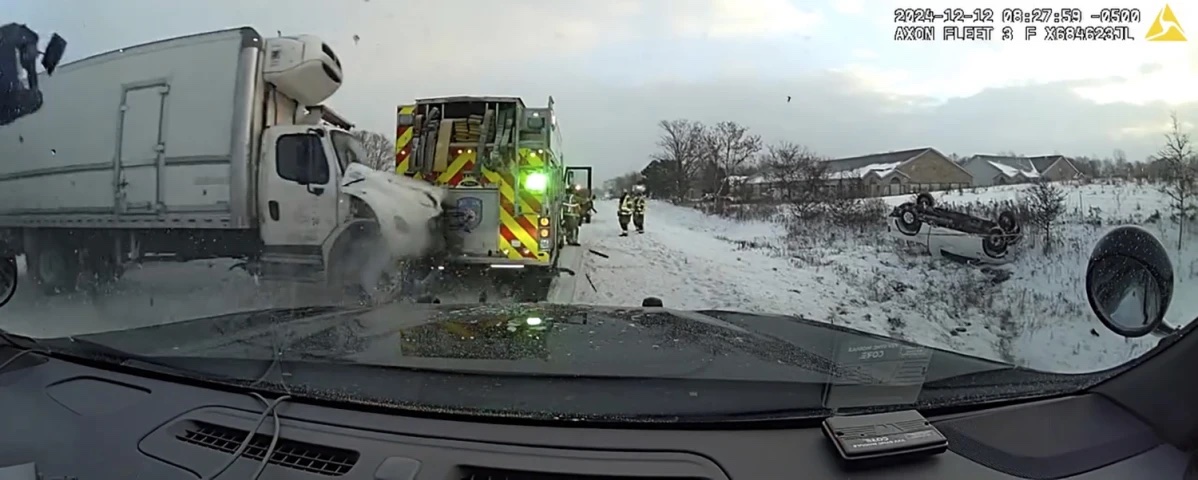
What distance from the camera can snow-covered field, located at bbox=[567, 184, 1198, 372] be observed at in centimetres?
320

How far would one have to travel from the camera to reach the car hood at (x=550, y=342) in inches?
96.7

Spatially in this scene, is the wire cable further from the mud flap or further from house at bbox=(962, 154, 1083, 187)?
house at bbox=(962, 154, 1083, 187)

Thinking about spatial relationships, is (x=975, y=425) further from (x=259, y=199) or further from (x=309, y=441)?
(x=259, y=199)

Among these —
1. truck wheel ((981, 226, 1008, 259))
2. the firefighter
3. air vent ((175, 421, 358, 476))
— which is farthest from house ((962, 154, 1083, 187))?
the firefighter

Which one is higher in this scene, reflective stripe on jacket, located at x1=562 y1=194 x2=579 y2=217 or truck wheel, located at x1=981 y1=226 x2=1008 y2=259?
reflective stripe on jacket, located at x1=562 y1=194 x2=579 y2=217

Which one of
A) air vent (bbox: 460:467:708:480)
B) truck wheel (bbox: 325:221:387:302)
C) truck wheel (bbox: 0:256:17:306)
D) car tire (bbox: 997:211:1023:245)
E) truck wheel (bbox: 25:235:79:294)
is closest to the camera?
air vent (bbox: 460:467:708:480)

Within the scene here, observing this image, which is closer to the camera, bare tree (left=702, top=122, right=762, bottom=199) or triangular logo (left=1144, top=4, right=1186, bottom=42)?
triangular logo (left=1144, top=4, right=1186, bottom=42)

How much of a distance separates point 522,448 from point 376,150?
6135 millimetres

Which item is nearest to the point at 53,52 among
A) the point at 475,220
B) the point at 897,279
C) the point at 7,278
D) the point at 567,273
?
the point at 7,278

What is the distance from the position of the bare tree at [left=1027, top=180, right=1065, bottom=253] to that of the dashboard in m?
3.40

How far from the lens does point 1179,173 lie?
10.4ft

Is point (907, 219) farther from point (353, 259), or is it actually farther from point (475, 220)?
point (353, 259)

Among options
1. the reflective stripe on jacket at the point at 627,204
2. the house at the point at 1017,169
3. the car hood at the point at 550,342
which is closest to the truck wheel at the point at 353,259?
the car hood at the point at 550,342

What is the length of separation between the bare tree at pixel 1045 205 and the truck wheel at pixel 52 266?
622cm
